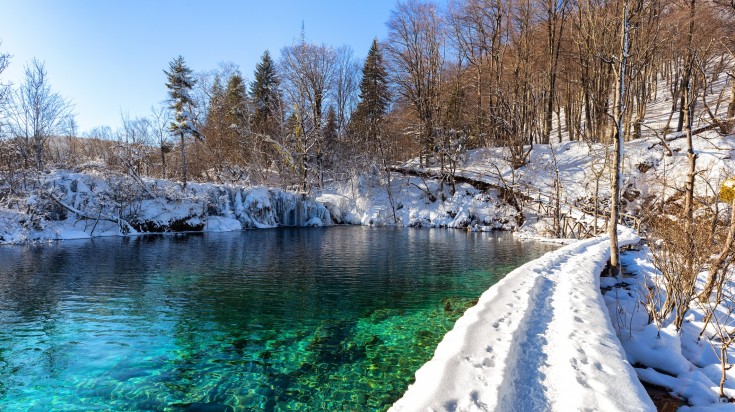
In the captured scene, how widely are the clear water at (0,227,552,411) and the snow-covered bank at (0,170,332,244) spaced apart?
6.61 m

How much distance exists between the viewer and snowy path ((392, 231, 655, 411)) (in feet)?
10.1

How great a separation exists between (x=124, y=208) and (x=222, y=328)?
20146mm

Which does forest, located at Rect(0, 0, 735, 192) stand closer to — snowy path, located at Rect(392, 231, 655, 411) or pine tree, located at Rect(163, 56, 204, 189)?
pine tree, located at Rect(163, 56, 204, 189)

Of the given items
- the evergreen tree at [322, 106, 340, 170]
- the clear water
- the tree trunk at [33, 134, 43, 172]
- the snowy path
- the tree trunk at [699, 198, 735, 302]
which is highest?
the evergreen tree at [322, 106, 340, 170]

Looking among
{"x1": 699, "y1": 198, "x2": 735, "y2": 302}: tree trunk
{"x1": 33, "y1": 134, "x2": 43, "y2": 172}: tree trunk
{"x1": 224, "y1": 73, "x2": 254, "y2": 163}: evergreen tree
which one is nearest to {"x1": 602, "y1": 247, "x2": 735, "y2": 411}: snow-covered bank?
{"x1": 699, "y1": 198, "x2": 735, "y2": 302}: tree trunk

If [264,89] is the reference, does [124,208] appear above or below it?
below

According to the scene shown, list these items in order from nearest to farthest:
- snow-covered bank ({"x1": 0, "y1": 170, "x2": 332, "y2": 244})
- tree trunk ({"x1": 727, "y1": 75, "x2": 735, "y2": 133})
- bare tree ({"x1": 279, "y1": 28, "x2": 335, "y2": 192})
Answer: snow-covered bank ({"x1": 0, "y1": 170, "x2": 332, "y2": 244}), tree trunk ({"x1": 727, "y1": 75, "x2": 735, "y2": 133}), bare tree ({"x1": 279, "y1": 28, "x2": 335, "y2": 192})

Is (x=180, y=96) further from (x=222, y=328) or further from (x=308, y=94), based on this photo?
(x=222, y=328)

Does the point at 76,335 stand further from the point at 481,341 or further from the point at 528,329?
the point at 528,329

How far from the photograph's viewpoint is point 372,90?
121ft

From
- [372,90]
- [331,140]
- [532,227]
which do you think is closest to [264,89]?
[331,140]

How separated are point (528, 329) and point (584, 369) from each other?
111cm

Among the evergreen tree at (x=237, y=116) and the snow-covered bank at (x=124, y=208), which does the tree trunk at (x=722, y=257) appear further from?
the evergreen tree at (x=237, y=116)

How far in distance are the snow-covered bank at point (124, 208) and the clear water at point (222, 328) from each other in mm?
6605
